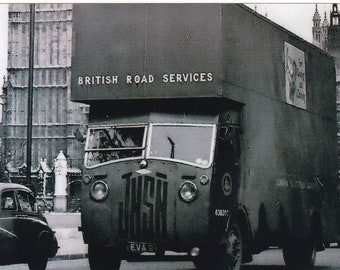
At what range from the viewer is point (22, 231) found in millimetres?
14578

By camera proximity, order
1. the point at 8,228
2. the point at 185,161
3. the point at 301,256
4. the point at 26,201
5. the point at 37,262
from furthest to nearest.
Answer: the point at 301,256
the point at 26,201
the point at 37,262
the point at 8,228
the point at 185,161

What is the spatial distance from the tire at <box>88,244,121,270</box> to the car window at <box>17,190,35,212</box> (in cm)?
260

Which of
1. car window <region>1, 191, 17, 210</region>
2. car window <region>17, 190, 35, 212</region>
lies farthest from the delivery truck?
car window <region>17, 190, 35, 212</region>

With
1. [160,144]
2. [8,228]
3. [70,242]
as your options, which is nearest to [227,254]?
[160,144]

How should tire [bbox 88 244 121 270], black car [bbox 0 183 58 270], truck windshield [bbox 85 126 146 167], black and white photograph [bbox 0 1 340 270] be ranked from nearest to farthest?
black and white photograph [bbox 0 1 340 270], truck windshield [bbox 85 126 146 167], tire [bbox 88 244 121 270], black car [bbox 0 183 58 270]

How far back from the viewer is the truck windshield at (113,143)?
12.4m

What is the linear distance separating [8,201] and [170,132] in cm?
359

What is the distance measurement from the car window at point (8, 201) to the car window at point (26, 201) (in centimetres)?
20

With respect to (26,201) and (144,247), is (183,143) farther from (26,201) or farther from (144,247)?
(26,201)

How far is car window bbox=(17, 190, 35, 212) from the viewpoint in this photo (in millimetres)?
14934

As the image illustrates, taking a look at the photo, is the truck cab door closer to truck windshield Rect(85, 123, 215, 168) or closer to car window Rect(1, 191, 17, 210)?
truck windshield Rect(85, 123, 215, 168)

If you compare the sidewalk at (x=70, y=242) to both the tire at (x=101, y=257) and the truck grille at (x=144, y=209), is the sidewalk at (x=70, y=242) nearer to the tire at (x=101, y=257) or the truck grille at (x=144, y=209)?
the tire at (x=101, y=257)

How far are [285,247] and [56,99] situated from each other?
99.8 metres

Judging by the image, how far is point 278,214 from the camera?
14.1m
